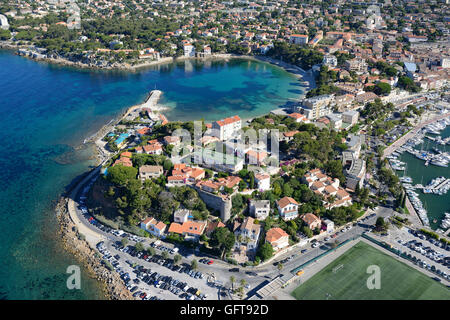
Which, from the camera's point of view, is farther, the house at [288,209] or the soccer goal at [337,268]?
the house at [288,209]

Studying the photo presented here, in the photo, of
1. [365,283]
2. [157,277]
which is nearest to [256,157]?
[365,283]

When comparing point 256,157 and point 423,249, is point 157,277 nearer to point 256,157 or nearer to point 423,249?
point 256,157

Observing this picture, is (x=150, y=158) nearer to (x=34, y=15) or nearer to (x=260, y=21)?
(x=260, y=21)

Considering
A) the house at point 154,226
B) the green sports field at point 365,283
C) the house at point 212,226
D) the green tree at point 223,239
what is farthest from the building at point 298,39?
the green tree at point 223,239

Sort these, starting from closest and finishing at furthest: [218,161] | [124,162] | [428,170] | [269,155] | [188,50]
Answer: [218,161]
[124,162]
[269,155]
[428,170]
[188,50]

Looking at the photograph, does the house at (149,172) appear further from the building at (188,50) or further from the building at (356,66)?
the building at (188,50)

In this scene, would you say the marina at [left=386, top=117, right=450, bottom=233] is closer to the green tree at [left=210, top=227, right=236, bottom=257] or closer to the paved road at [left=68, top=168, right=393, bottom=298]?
the paved road at [left=68, top=168, right=393, bottom=298]
